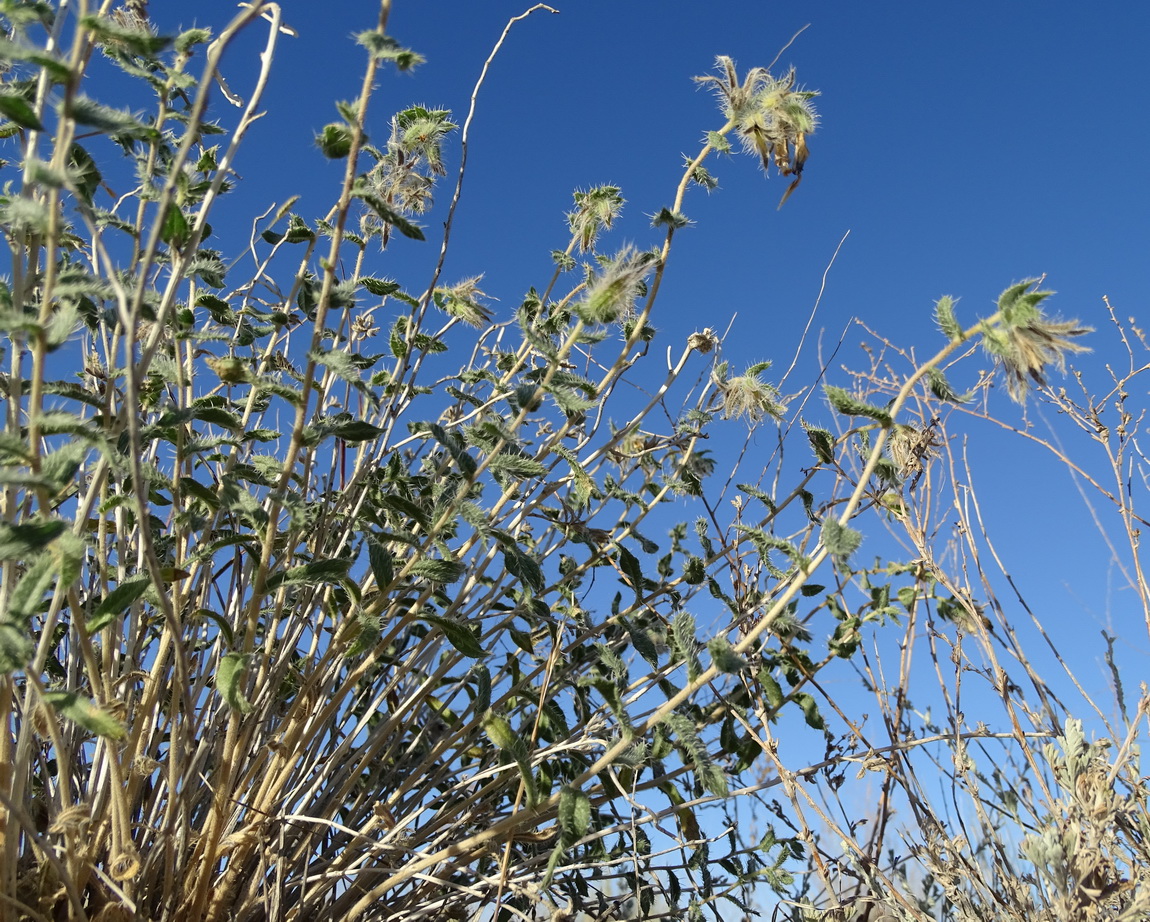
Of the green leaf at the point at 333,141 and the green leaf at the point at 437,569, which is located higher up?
the green leaf at the point at 333,141

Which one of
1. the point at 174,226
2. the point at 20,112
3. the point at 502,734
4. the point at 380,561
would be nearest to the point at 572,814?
the point at 502,734

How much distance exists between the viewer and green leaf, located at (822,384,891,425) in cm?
131

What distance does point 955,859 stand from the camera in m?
1.72

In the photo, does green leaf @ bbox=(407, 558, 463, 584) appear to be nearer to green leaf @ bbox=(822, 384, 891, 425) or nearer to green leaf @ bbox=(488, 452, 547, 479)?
green leaf @ bbox=(488, 452, 547, 479)

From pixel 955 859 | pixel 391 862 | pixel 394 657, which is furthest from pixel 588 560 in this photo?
pixel 955 859

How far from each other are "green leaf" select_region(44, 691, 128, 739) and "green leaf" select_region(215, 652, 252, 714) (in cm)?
21

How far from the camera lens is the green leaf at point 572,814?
1354mm

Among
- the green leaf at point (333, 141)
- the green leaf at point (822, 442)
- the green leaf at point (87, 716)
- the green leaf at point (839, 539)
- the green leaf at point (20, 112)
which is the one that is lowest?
the green leaf at point (87, 716)

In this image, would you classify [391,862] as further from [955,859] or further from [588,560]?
[955,859]

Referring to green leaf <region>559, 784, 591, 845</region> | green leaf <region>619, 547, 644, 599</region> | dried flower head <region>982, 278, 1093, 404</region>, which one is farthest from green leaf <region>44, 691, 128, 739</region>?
dried flower head <region>982, 278, 1093, 404</region>

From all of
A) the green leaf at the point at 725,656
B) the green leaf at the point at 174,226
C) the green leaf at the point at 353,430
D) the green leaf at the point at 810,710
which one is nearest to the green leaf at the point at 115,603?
the green leaf at the point at 353,430

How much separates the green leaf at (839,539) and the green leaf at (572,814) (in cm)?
54

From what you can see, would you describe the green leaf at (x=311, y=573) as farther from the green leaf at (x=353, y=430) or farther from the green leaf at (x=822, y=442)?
the green leaf at (x=822, y=442)

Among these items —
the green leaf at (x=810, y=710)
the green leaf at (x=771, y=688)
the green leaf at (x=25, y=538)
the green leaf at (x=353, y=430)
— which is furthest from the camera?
the green leaf at (x=810, y=710)
